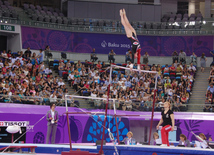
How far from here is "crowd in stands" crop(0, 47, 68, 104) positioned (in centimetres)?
1621

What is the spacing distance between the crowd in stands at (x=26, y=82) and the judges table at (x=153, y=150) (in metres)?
6.89

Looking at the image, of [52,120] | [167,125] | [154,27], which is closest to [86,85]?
[52,120]

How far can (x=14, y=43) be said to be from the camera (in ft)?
91.0

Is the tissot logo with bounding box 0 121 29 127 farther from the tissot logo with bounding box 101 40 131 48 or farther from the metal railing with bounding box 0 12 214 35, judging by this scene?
the tissot logo with bounding box 101 40 131 48

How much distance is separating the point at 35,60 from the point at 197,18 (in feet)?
49.2

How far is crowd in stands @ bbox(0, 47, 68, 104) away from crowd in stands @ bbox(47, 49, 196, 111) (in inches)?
48.0

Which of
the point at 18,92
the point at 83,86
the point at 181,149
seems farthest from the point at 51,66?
the point at 181,149

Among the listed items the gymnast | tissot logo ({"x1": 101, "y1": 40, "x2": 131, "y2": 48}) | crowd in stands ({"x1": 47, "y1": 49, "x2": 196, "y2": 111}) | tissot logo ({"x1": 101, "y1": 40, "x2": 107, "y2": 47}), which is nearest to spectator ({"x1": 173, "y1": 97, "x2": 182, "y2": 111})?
crowd in stands ({"x1": 47, "y1": 49, "x2": 196, "y2": 111})

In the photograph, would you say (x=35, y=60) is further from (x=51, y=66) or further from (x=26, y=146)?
(x=26, y=146)

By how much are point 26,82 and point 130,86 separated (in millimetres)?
5109

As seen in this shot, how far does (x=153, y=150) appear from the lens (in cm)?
978

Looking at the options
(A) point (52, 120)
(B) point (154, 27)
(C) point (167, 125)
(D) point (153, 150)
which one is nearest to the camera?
(D) point (153, 150)

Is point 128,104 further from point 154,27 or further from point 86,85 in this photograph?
point 154,27

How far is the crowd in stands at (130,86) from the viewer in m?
17.1
